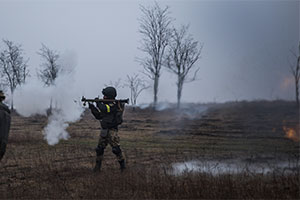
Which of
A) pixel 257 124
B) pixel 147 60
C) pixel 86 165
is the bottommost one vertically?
pixel 86 165

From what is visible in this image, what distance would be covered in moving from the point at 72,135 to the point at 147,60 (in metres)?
16.3

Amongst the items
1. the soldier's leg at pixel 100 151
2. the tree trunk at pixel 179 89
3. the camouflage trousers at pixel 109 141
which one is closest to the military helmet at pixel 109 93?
the camouflage trousers at pixel 109 141

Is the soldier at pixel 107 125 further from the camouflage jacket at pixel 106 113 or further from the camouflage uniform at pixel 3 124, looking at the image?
the camouflage uniform at pixel 3 124

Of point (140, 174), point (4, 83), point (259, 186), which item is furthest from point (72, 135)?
point (259, 186)

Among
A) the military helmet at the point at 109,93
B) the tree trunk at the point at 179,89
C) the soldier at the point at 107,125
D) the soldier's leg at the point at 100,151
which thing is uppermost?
the tree trunk at the point at 179,89

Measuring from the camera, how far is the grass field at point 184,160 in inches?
235

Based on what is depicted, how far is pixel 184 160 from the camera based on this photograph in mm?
10195

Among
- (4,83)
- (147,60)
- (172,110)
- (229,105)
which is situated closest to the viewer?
(229,105)

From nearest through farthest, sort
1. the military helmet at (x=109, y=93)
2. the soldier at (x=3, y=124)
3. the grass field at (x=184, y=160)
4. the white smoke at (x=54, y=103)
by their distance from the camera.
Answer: the grass field at (x=184, y=160)
the soldier at (x=3, y=124)
the military helmet at (x=109, y=93)
the white smoke at (x=54, y=103)

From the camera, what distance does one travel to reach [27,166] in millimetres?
9109

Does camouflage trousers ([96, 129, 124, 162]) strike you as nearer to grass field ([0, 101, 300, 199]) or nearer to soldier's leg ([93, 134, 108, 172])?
soldier's leg ([93, 134, 108, 172])

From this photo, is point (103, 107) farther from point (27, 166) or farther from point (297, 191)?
point (297, 191)

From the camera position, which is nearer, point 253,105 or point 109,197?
point 109,197

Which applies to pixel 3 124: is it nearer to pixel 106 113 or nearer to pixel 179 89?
pixel 106 113
